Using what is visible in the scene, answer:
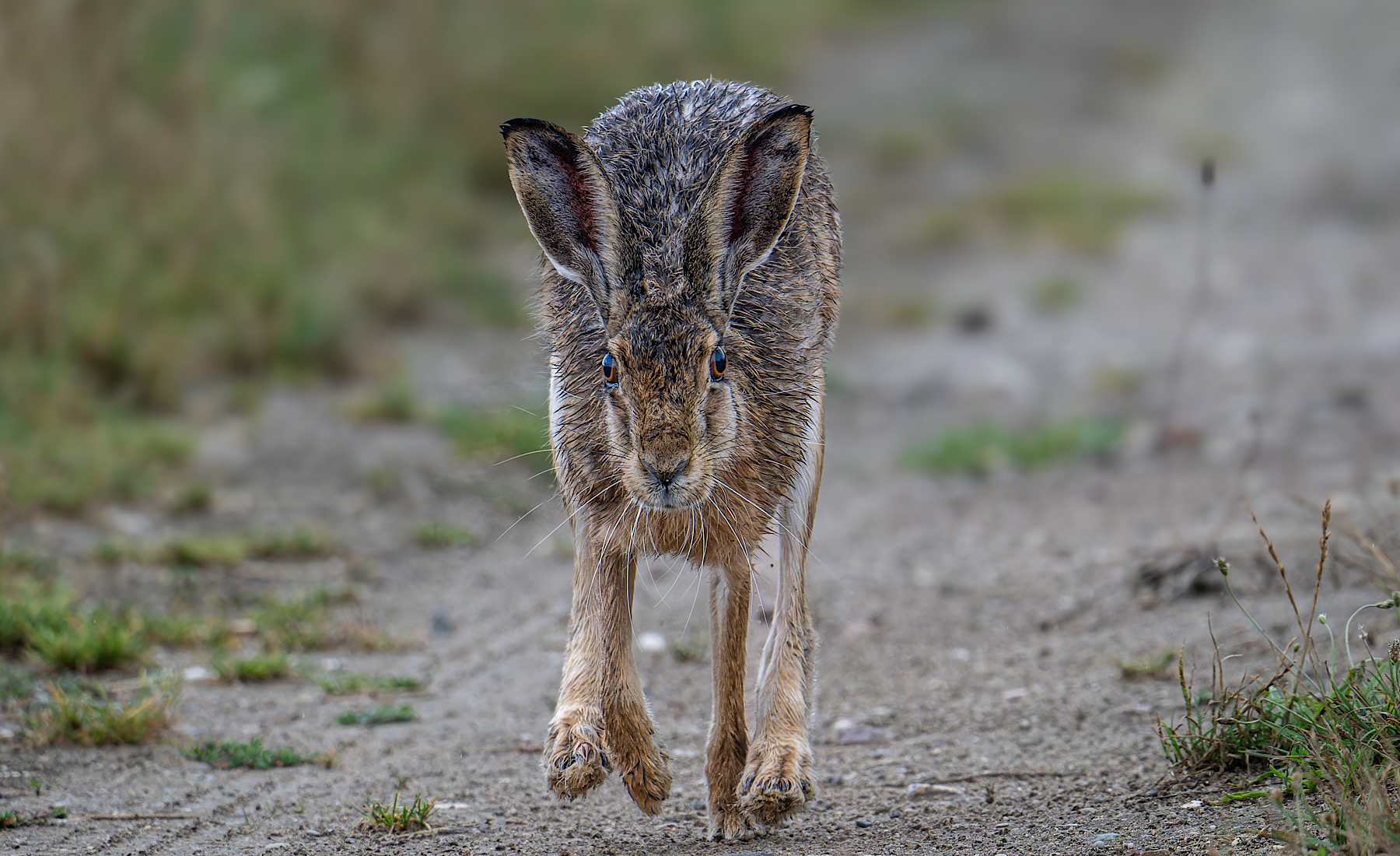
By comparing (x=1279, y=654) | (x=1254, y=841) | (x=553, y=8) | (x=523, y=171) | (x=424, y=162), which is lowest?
(x=1254, y=841)

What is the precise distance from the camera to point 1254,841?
12.5 ft

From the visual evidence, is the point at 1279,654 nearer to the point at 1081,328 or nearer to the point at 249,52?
the point at 1081,328

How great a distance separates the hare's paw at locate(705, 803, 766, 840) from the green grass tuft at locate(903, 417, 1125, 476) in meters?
6.09

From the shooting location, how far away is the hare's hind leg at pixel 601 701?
4.16 metres

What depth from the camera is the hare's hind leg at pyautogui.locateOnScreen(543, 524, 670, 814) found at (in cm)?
416

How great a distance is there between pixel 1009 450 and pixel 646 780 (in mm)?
6585

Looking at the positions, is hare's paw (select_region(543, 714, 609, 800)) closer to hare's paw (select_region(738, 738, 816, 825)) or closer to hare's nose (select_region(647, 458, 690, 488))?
hare's paw (select_region(738, 738, 816, 825))

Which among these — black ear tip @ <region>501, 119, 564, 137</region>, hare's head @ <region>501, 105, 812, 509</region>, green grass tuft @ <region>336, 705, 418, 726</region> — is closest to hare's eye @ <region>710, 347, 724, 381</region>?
hare's head @ <region>501, 105, 812, 509</region>

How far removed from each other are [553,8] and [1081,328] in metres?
7.40

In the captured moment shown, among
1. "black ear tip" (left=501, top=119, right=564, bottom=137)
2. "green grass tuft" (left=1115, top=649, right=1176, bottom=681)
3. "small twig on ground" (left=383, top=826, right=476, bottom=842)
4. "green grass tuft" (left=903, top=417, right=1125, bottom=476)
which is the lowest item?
"small twig on ground" (left=383, top=826, right=476, bottom=842)

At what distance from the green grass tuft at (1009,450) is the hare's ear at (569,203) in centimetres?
644

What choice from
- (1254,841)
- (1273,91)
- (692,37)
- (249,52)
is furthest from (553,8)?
(1254,841)

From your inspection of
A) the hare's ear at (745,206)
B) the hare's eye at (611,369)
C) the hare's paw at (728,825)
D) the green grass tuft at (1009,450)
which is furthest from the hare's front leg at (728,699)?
the green grass tuft at (1009,450)

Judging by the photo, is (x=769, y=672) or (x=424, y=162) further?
(x=424, y=162)
